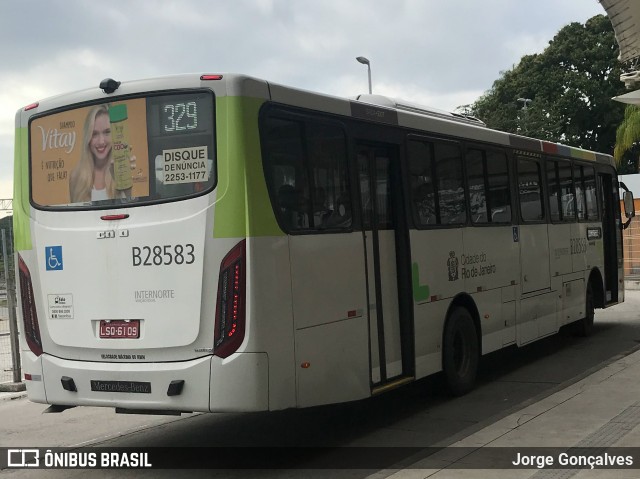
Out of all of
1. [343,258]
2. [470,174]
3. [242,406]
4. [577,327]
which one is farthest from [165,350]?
[577,327]

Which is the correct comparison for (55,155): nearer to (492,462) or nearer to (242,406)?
(242,406)

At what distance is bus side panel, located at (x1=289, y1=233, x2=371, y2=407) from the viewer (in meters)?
6.71

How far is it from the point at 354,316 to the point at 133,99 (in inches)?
106

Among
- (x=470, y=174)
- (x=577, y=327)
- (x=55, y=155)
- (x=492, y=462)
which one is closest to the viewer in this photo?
(x=492, y=462)

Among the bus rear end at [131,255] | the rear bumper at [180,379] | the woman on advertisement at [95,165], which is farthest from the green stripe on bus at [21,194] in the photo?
the rear bumper at [180,379]

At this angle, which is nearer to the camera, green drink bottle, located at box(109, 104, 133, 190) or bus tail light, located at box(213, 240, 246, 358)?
bus tail light, located at box(213, 240, 246, 358)

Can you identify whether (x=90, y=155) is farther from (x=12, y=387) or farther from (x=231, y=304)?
(x=12, y=387)

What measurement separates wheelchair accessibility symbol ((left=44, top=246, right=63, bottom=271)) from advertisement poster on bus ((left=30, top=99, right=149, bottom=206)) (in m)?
0.40

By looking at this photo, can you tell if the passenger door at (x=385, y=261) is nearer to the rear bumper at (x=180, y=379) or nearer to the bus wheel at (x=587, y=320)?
the rear bumper at (x=180, y=379)

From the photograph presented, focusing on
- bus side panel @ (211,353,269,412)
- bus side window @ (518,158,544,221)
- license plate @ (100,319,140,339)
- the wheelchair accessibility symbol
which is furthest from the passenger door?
bus side window @ (518,158,544,221)

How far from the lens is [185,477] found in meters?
6.74

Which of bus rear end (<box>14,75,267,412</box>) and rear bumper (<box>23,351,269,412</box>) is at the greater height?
bus rear end (<box>14,75,267,412</box>)

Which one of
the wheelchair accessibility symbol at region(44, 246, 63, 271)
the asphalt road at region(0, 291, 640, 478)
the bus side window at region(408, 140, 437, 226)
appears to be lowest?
the asphalt road at region(0, 291, 640, 478)

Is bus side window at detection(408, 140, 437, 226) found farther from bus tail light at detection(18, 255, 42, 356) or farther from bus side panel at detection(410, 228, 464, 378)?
bus tail light at detection(18, 255, 42, 356)
